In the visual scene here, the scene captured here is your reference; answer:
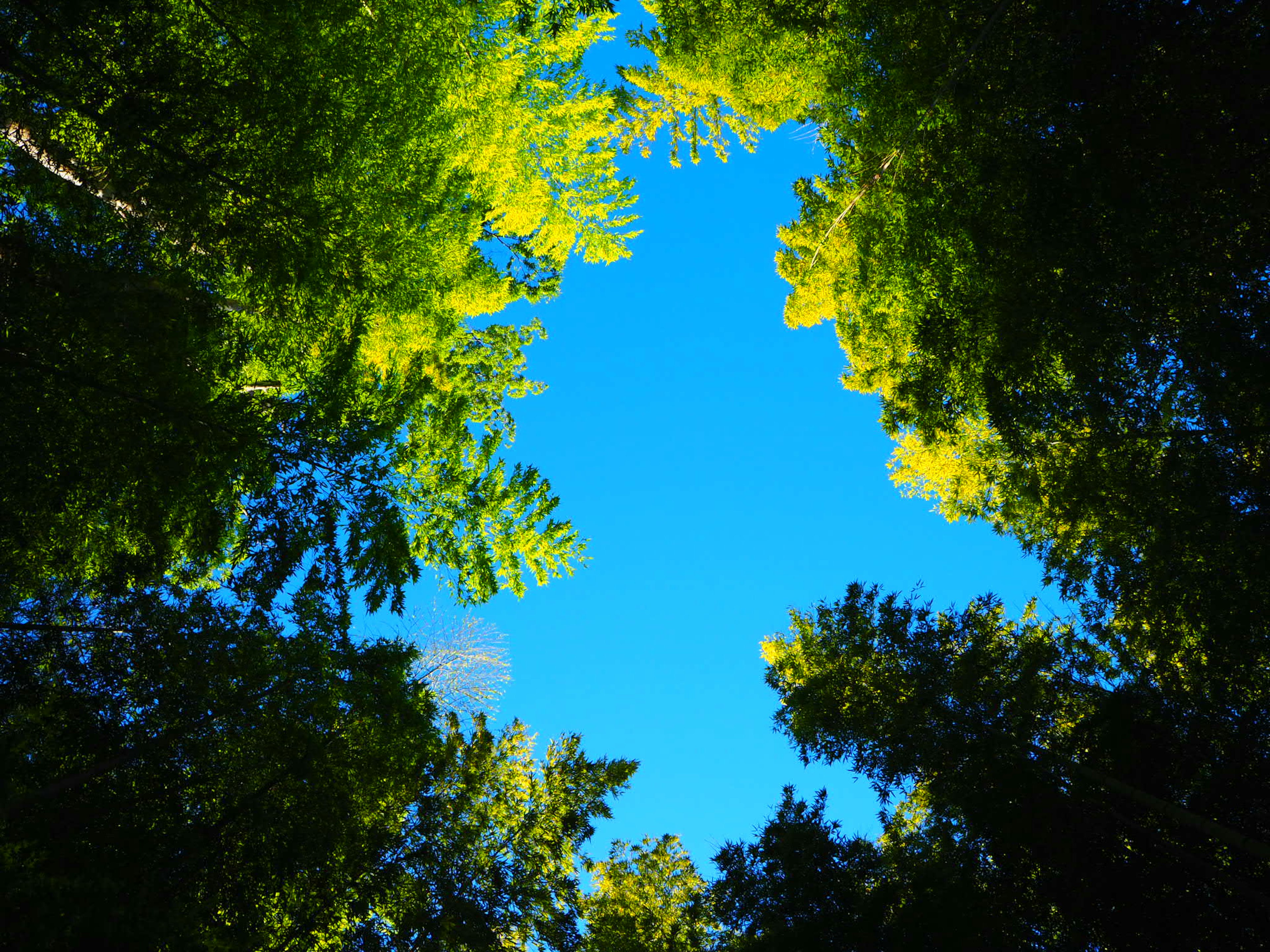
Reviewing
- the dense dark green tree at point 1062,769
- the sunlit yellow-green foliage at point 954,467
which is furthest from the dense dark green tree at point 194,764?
the sunlit yellow-green foliage at point 954,467

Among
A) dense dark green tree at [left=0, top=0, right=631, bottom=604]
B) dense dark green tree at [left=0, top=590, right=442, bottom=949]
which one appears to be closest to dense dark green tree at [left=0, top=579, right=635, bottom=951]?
dense dark green tree at [left=0, top=590, right=442, bottom=949]

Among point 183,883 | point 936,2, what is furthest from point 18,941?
point 936,2

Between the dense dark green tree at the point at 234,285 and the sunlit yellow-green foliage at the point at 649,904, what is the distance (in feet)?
23.5

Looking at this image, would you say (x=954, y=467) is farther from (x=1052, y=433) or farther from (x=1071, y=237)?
(x=1071, y=237)

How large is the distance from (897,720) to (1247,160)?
650 centimetres

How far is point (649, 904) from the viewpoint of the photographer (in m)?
11.3

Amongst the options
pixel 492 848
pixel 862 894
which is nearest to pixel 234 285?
pixel 492 848

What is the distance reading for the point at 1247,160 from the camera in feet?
16.0

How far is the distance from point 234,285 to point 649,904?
11807mm

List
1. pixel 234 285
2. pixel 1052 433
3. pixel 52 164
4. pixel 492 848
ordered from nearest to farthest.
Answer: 1. pixel 52 164
2. pixel 234 285
3. pixel 1052 433
4. pixel 492 848

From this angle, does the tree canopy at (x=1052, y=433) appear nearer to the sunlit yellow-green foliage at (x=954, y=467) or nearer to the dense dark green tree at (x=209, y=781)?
the sunlit yellow-green foliage at (x=954, y=467)

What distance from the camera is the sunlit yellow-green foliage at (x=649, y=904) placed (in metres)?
10.3

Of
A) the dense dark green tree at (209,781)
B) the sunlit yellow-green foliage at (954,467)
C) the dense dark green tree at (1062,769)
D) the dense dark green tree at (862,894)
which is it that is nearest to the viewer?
the dense dark green tree at (209,781)

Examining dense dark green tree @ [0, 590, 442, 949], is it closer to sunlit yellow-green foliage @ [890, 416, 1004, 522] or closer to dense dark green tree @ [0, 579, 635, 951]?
dense dark green tree @ [0, 579, 635, 951]
